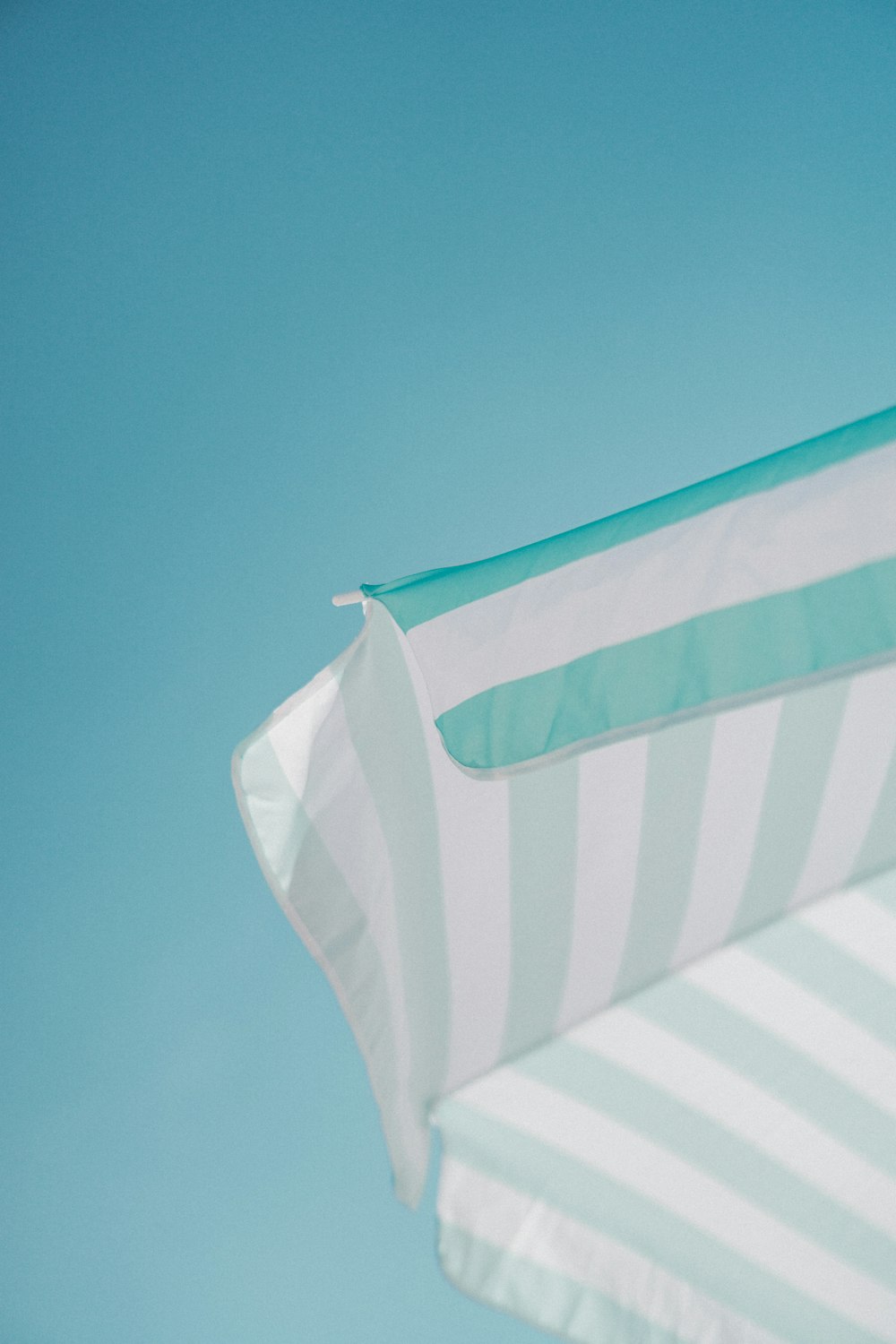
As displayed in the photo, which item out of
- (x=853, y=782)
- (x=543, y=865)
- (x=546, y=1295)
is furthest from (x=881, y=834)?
(x=546, y=1295)

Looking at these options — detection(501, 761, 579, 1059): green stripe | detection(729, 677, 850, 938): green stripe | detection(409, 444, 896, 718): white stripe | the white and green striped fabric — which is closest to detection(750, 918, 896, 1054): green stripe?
the white and green striped fabric

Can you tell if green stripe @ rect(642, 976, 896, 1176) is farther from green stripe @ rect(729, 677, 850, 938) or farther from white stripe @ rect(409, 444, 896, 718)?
white stripe @ rect(409, 444, 896, 718)

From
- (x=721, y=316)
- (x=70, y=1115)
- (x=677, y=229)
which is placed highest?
(x=677, y=229)

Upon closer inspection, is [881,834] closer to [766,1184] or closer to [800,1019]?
[800,1019]

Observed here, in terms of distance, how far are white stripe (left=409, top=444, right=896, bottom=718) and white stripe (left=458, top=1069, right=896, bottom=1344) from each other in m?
0.59

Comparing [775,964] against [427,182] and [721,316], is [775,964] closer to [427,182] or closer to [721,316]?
[721,316]

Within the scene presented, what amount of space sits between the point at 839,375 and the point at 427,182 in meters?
1.41

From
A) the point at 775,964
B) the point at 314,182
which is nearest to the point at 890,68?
the point at 314,182

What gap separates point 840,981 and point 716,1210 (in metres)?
0.35

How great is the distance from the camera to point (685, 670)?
38.9 inches

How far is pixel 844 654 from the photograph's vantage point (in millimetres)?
902

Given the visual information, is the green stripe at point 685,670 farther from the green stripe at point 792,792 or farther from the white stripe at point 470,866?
the green stripe at point 792,792

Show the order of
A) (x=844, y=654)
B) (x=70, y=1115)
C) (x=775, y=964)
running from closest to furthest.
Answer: (x=844, y=654) → (x=775, y=964) → (x=70, y=1115)

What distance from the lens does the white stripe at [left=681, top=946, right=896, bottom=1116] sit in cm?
134
